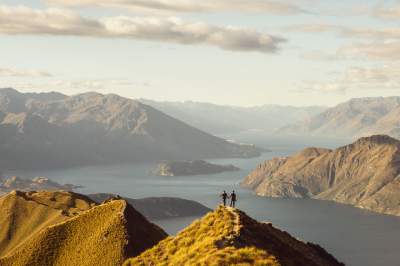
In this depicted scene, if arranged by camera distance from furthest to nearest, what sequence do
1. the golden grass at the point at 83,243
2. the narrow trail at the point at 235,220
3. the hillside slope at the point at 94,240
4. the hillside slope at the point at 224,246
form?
the hillside slope at the point at 94,240 → the golden grass at the point at 83,243 → the narrow trail at the point at 235,220 → the hillside slope at the point at 224,246

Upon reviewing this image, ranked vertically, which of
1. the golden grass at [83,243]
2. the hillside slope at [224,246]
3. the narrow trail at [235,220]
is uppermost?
the narrow trail at [235,220]

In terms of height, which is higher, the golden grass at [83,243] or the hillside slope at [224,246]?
the hillside slope at [224,246]

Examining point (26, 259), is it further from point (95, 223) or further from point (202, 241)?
point (202, 241)

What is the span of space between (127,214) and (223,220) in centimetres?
5838

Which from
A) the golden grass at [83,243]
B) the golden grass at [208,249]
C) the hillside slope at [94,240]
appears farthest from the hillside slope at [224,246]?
the golden grass at [83,243]

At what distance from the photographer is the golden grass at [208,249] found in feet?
196

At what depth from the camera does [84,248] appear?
120875mm

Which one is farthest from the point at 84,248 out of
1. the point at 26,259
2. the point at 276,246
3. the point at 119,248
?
the point at 276,246

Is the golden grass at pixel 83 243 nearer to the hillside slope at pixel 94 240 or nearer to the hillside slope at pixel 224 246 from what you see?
the hillside slope at pixel 94 240

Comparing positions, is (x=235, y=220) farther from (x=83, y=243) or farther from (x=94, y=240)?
(x=83, y=243)

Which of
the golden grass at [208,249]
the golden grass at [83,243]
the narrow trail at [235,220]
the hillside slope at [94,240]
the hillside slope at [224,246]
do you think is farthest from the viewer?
the hillside slope at [94,240]

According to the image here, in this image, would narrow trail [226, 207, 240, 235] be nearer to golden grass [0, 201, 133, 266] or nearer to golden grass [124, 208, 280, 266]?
golden grass [124, 208, 280, 266]

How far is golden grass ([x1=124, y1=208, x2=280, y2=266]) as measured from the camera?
59.7 metres

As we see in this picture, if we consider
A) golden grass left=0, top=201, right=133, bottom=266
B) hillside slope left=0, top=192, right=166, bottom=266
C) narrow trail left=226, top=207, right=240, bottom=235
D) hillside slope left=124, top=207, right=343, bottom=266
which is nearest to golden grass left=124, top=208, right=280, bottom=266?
hillside slope left=124, top=207, right=343, bottom=266
